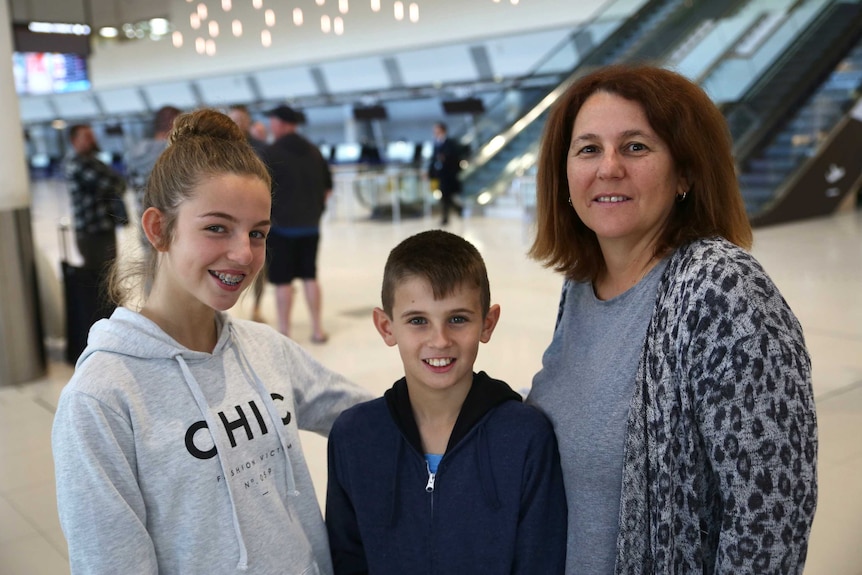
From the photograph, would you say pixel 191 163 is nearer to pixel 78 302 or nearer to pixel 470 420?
pixel 470 420

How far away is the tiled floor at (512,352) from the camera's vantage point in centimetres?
316

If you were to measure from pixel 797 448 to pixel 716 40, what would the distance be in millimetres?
13216

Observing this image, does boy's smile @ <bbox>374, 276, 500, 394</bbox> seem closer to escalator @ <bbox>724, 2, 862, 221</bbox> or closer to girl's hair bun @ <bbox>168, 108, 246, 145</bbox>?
girl's hair bun @ <bbox>168, 108, 246, 145</bbox>

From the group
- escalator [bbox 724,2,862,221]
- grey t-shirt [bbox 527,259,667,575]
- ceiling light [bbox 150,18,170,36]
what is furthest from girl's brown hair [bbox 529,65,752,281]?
ceiling light [bbox 150,18,170,36]

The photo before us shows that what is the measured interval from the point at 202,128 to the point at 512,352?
424cm

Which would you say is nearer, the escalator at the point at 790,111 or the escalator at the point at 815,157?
the escalator at the point at 815,157

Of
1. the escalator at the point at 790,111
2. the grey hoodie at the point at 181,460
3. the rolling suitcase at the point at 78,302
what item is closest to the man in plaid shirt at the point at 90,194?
the rolling suitcase at the point at 78,302

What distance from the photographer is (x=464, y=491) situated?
1.47 metres

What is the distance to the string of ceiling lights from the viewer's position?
19.7m

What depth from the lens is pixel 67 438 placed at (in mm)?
1247

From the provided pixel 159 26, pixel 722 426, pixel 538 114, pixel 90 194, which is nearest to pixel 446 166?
pixel 538 114

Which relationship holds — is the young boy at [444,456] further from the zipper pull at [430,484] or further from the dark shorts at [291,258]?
the dark shorts at [291,258]

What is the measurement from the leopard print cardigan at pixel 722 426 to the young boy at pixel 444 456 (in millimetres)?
204

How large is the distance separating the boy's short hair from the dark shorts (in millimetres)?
4666
